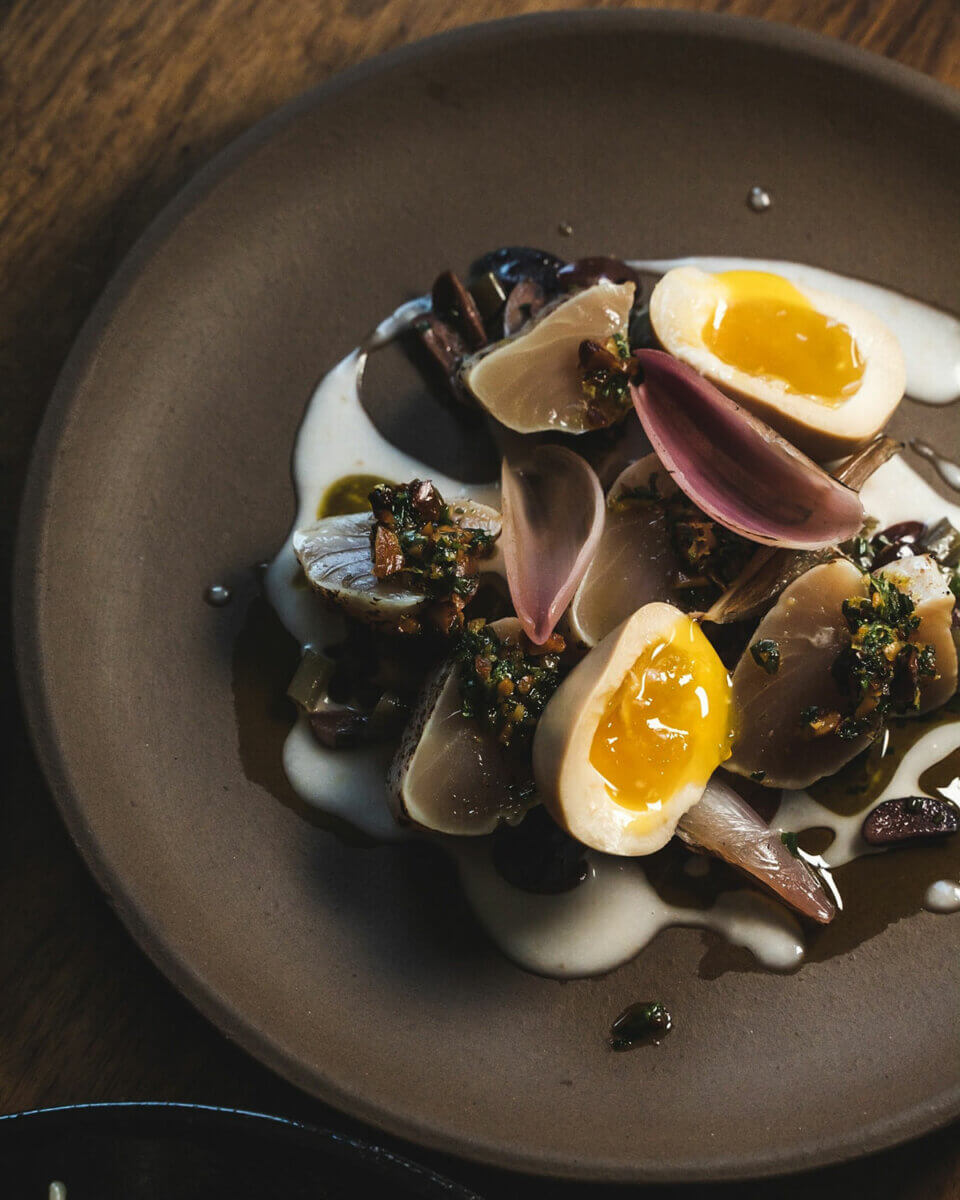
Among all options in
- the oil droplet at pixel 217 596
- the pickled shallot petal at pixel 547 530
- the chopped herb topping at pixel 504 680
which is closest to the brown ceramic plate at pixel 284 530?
the oil droplet at pixel 217 596

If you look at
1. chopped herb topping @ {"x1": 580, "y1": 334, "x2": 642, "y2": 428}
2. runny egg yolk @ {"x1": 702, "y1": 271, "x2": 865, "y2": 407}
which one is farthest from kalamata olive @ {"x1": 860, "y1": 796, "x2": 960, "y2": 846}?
chopped herb topping @ {"x1": 580, "y1": 334, "x2": 642, "y2": 428}

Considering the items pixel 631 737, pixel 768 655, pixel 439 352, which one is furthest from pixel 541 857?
pixel 439 352

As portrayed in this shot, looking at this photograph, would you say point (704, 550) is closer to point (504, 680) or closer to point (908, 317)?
point (504, 680)

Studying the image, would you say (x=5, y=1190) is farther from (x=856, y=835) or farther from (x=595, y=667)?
(x=856, y=835)

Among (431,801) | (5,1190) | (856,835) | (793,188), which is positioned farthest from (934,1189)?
(793,188)

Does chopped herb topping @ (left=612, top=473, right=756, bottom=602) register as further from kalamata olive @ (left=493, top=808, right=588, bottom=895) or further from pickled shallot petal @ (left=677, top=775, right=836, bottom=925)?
kalamata olive @ (left=493, top=808, right=588, bottom=895)

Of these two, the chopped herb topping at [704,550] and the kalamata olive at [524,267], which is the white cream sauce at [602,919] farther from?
the kalamata olive at [524,267]
